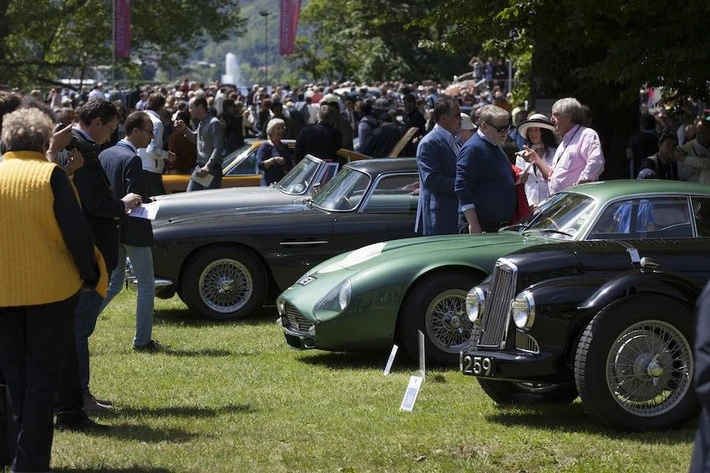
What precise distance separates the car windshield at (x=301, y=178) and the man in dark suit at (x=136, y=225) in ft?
12.4

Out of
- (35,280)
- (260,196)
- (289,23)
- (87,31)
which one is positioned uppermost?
(289,23)

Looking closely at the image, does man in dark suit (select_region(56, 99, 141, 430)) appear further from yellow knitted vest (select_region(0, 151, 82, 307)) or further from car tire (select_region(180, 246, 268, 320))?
car tire (select_region(180, 246, 268, 320))

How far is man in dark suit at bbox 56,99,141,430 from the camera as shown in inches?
284

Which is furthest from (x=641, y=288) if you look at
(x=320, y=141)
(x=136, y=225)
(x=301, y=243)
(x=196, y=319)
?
(x=320, y=141)

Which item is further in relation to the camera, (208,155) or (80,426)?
(208,155)

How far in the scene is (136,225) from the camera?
941cm

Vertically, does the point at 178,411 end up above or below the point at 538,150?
below

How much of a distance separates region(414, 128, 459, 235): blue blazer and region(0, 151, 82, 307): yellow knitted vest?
5.19m

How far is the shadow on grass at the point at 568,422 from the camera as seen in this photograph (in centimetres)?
681

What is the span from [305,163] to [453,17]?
2876mm

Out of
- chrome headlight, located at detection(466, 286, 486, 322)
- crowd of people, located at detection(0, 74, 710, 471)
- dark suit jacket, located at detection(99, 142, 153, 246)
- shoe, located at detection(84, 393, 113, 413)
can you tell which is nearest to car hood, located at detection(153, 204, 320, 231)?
crowd of people, located at detection(0, 74, 710, 471)

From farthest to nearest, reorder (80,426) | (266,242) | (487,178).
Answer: (266,242), (487,178), (80,426)

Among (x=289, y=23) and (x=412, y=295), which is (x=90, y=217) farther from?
(x=289, y=23)

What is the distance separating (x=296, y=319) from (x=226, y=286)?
2.58m
